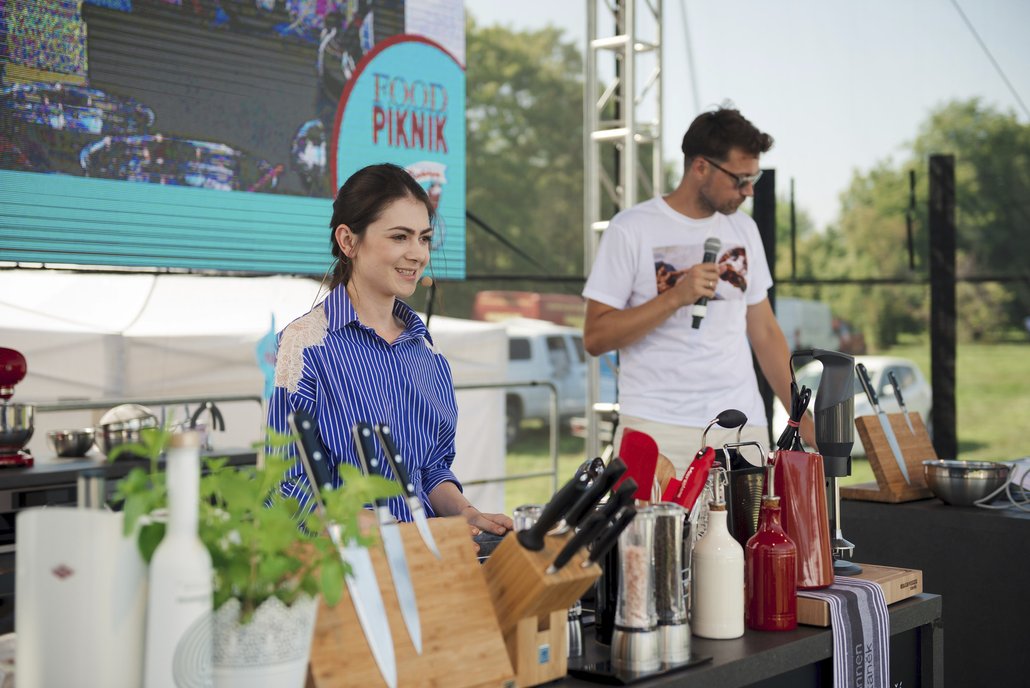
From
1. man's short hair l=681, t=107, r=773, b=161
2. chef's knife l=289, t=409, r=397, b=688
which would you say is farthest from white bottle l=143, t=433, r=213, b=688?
man's short hair l=681, t=107, r=773, b=161

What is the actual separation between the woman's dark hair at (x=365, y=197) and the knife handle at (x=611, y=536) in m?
0.84

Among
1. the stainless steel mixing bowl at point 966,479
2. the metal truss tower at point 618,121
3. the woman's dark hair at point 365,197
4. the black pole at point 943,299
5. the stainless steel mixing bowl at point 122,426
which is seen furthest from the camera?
the metal truss tower at point 618,121

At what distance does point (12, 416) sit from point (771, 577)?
2.42 m

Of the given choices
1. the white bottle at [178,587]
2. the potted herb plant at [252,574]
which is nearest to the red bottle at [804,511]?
the potted herb plant at [252,574]

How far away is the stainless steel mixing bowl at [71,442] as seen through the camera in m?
3.45

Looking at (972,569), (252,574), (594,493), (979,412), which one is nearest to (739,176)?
(972,569)

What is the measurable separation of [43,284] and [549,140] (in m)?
15.4

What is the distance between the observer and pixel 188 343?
4.50 metres

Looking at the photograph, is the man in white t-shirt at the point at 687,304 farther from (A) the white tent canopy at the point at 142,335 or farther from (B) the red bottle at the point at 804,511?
(A) the white tent canopy at the point at 142,335

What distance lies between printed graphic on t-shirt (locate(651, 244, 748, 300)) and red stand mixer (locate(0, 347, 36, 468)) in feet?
5.86

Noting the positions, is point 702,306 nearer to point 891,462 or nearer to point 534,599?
point 891,462

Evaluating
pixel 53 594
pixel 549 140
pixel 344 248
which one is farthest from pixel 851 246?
pixel 53 594

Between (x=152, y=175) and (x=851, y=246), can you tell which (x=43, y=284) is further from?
(x=851, y=246)

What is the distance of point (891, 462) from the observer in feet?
9.43
